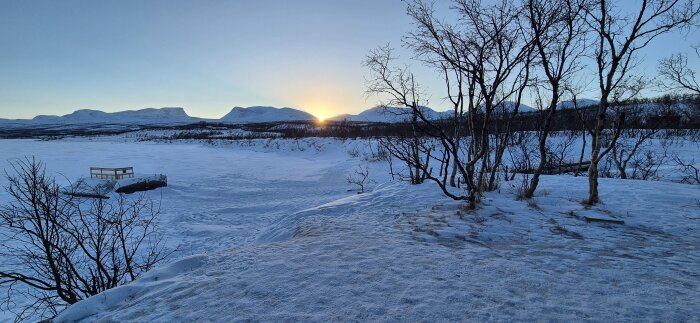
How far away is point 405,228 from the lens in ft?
18.8

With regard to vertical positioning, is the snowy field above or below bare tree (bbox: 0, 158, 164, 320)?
above

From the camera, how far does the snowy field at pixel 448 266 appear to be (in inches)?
118

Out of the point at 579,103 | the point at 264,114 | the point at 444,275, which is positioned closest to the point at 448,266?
the point at 444,275

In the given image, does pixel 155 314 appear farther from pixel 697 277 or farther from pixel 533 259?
pixel 697 277

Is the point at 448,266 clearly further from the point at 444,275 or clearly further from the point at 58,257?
the point at 58,257

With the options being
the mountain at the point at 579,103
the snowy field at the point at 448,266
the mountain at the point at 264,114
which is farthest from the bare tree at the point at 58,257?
the mountain at the point at 264,114

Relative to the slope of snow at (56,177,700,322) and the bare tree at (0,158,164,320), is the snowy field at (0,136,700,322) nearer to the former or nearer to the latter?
the slope of snow at (56,177,700,322)

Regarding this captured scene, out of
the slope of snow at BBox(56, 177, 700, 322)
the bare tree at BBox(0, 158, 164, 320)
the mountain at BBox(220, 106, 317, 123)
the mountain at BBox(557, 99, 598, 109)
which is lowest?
the bare tree at BBox(0, 158, 164, 320)

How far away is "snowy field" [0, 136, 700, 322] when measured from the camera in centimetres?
301

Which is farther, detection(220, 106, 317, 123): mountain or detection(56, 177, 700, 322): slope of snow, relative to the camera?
detection(220, 106, 317, 123): mountain

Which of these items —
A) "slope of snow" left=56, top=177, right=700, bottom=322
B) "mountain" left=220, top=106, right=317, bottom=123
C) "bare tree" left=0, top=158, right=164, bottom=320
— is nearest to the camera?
"slope of snow" left=56, top=177, right=700, bottom=322

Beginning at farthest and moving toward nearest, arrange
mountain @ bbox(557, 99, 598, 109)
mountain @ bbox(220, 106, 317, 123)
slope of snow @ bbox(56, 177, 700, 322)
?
mountain @ bbox(220, 106, 317, 123) → mountain @ bbox(557, 99, 598, 109) → slope of snow @ bbox(56, 177, 700, 322)

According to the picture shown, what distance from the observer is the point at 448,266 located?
392 cm

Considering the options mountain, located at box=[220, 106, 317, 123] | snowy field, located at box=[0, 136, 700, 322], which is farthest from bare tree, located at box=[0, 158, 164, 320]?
mountain, located at box=[220, 106, 317, 123]
